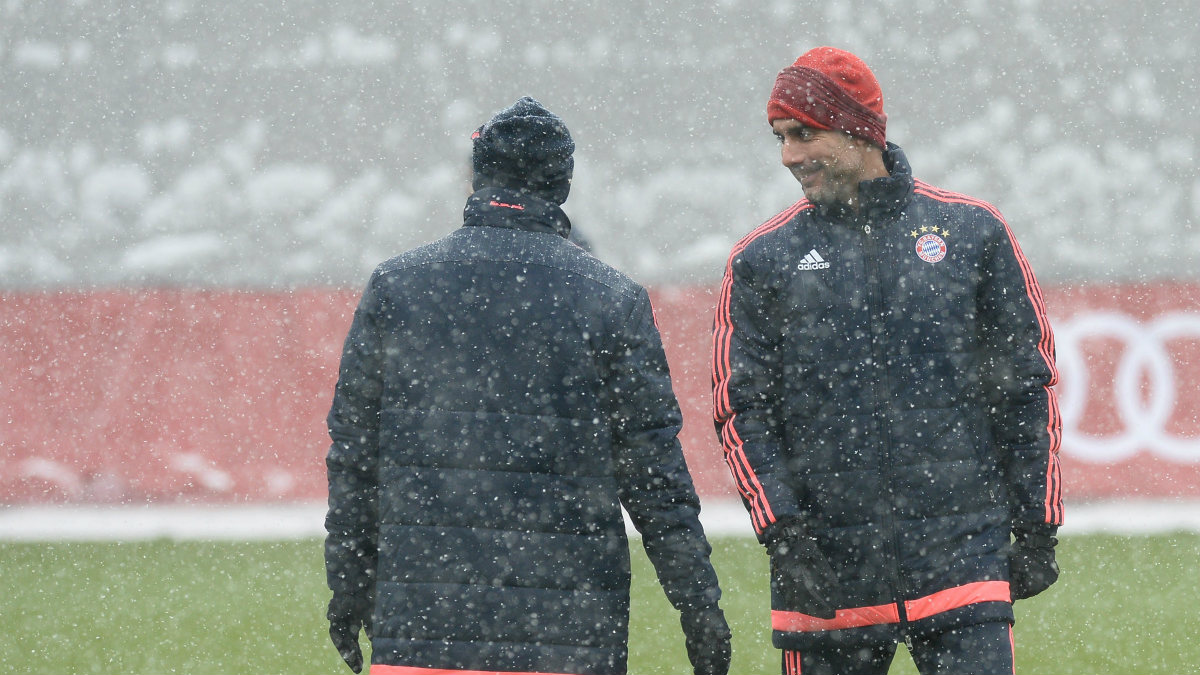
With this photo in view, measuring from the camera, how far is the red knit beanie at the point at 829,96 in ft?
11.8

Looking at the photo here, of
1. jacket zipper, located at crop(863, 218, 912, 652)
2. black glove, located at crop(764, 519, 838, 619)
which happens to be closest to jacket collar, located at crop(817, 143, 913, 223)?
jacket zipper, located at crop(863, 218, 912, 652)

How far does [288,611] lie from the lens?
745 centimetres

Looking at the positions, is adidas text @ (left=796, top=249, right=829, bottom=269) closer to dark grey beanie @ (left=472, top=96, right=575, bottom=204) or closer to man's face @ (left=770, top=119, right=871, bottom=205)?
man's face @ (left=770, top=119, right=871, bottom=205)

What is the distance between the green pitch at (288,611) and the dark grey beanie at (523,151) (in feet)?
11.3

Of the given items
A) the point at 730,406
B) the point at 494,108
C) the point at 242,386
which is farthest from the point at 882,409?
the point at 494,108

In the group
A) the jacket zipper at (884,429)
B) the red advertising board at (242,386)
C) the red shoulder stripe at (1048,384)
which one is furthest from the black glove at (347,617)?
the red advertising board at (242,386)

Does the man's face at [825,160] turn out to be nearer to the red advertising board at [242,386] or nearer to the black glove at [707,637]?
the black glove at [707,637]

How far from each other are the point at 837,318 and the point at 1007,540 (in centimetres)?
66

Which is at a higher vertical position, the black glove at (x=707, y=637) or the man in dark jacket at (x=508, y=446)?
the man in dark jacket at (x=508, y=446)

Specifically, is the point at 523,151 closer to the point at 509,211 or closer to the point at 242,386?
the point at 509,211

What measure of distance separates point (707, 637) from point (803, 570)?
43 cm

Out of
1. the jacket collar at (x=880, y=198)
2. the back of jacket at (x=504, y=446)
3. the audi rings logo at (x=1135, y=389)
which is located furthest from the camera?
the audi rings logo at (x=1135, y=389)

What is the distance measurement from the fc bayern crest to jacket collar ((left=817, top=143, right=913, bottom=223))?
0.10 meters

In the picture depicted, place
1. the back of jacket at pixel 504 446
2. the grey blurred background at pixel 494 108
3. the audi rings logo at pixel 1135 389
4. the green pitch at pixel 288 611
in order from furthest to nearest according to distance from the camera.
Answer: the grey blurred background at pixel 494 108
the audi rings logo at pixel 1135 389
the green pitch at pixel 288 611
the back of jacket at pixel 504 446
